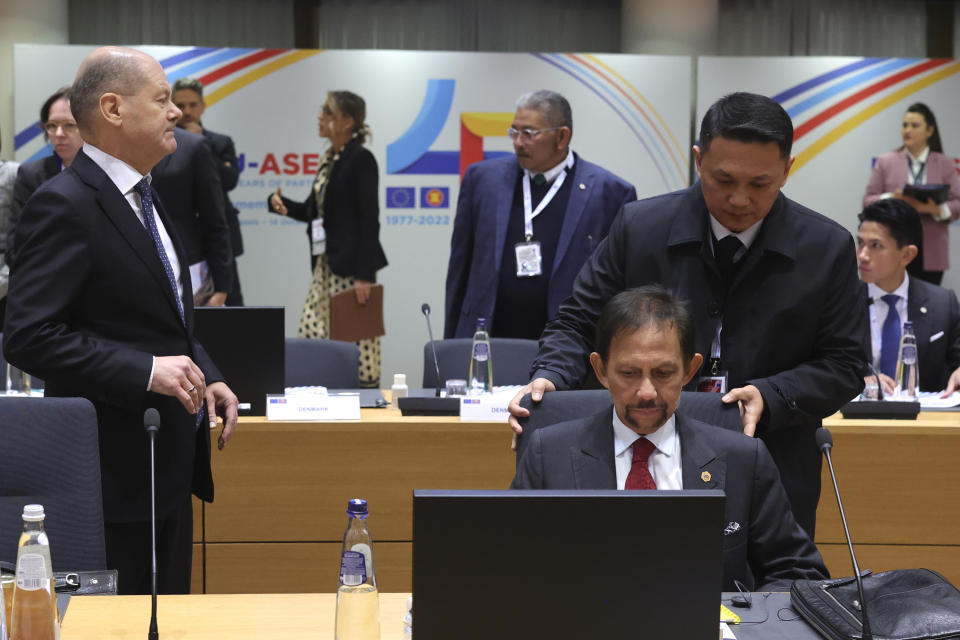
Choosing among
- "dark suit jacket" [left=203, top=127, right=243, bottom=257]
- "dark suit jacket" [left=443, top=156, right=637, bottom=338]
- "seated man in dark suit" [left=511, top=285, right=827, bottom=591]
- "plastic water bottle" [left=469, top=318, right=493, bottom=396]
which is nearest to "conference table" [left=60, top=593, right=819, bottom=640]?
"seated man in dark suit" [left=511, top=285, right=827, bottom=591]

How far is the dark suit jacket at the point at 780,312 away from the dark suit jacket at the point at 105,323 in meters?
0.86

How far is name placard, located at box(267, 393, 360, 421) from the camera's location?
3.62m

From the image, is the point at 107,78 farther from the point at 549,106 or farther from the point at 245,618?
the point at 549,106

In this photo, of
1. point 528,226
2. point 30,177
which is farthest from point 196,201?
point 528,226

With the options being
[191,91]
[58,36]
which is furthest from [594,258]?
[58,36]

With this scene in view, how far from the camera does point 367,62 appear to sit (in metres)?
7.60

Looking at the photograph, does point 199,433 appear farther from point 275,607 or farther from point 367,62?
point 367,62

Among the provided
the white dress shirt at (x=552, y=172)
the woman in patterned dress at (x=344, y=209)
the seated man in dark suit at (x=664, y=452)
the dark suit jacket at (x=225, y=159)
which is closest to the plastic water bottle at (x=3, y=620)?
the seated man in dark suit at (x=664, y=452)

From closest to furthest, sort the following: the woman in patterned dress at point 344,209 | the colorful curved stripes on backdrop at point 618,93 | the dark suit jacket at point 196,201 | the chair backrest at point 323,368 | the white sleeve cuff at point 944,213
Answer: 1. the chair backrest at point 323,368
2. the dark suit jacket at point 196,201
3. the woman in patterned dress at point 344,209
4. the white sleeve cuff at point 944,213
5. the colorful curved stripes on backdrop at point 618,93

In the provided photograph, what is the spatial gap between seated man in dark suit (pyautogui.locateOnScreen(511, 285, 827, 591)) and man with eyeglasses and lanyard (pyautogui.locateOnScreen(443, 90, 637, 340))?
2443 mm

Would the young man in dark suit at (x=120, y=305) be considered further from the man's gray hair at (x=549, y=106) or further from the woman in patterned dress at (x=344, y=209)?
the woman in patterned dress at (x=344, y=209)

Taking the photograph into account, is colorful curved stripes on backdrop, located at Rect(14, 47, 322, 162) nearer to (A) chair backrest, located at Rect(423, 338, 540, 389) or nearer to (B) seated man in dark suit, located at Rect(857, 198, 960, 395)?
(A) chair backrest, located at Rect(423, 338, 540, 389)

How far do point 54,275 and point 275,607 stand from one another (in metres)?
0.90

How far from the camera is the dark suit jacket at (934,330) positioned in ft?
14.4
